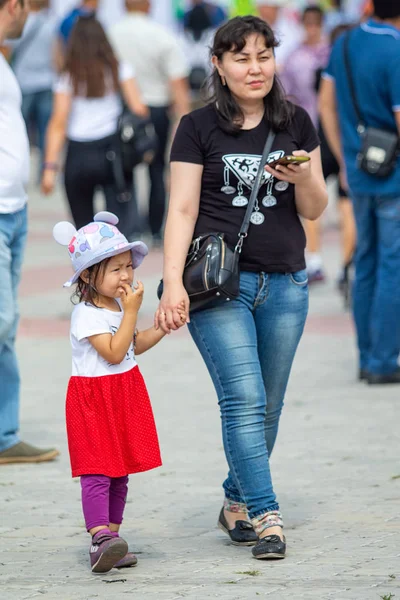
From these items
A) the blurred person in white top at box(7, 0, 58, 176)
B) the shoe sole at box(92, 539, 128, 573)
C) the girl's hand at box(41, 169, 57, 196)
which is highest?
the shoe sole at box(92, 539, 128, 573)

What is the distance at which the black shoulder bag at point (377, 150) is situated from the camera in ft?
24.5

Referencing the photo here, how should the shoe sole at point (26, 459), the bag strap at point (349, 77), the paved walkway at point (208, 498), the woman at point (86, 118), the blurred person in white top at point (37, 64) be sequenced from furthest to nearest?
the blurred person in white top at point (37, 64) < the woman at point (86, 118) < the bag strap at point (349, 77) < the shoe sole at point (26, 459) < the paved walkway at point (208, 498)

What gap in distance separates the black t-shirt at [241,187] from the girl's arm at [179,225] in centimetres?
4

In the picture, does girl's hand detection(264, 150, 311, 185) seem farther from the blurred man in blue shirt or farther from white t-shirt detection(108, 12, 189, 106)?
white t-shirt detection(108, 12, 189, 106)

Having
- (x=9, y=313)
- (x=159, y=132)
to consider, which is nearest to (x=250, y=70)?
(x=9, y=313)

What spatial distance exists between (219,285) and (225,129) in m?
0.55

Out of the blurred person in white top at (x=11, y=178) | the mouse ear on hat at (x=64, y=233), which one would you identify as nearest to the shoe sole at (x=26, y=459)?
the blurred person in white top at (x=11, y=178)

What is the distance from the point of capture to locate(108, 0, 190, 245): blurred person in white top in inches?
509

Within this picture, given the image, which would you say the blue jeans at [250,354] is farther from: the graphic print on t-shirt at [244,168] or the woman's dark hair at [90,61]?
the woman's dark hair at [90,61]

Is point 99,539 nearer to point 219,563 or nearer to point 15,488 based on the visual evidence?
point 219,563

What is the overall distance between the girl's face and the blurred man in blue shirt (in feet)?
10.1

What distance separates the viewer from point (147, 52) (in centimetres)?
1296

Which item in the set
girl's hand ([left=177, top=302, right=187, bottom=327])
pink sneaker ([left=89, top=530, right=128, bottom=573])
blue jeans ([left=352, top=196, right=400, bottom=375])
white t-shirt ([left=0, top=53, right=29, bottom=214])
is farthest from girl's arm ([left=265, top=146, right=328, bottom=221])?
blue jeans ([left=352, top=196, right=400, bottom=375])

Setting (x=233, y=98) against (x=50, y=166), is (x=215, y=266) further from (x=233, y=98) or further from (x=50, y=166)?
(x=50, y=166)
